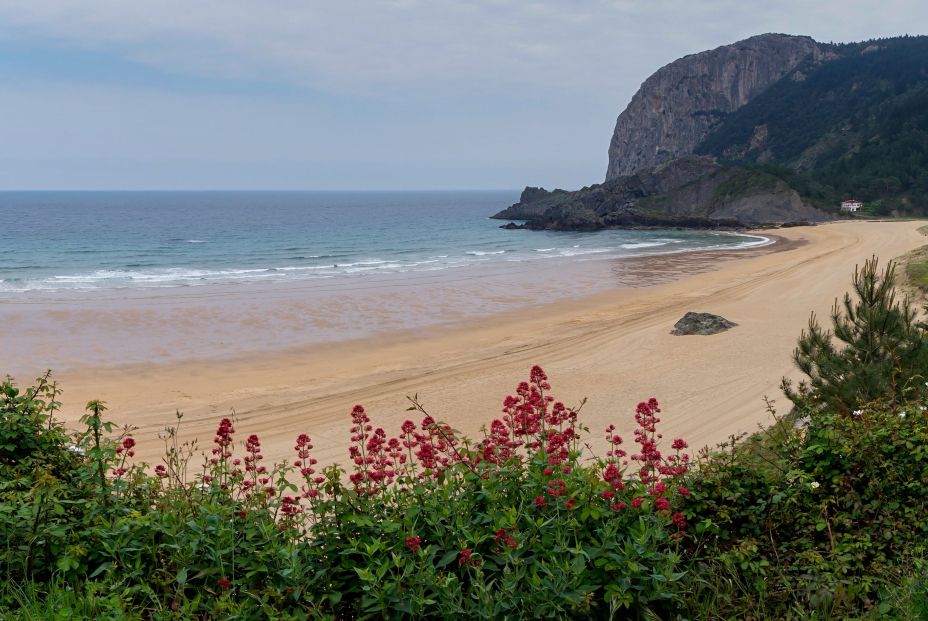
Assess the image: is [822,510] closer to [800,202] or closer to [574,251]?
[574,251]

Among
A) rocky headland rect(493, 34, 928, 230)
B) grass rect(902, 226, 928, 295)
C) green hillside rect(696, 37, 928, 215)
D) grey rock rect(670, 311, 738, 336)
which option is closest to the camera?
grey rock rect(670, 311, 738, 336)

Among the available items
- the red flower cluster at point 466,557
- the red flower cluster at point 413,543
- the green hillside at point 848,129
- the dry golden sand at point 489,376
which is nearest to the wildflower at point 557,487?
the red flower cluster at point 466,557

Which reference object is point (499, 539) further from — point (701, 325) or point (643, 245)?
point (643, 245)

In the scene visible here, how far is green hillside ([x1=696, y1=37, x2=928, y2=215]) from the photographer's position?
83875mm

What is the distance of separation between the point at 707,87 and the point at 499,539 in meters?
173

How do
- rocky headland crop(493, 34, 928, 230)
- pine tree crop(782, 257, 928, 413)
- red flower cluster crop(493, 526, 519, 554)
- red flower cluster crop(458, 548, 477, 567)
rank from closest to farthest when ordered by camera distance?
A: 1. red flower cluster crop(458, 548, 477, 567)
2. red flower cluster crop(493, 526, 519, 554)
3. pine tree crop(782, 257, 928, 413)
4. rocky headland crop(493, 34, 928, 230)

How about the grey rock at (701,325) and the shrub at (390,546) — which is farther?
the grey rock at (701,325)

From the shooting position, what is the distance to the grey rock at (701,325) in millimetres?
18719

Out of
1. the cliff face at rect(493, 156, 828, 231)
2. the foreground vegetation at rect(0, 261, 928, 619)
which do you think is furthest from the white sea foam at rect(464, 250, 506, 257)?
the foreground vegetation at rect(0, 261, 928, 619)

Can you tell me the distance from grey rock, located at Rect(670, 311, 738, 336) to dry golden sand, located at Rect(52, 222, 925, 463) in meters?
0.36

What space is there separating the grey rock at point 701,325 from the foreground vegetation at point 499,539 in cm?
1459

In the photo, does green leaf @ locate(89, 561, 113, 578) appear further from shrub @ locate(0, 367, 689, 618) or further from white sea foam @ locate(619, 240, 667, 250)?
white sea foam @ locate(619, 240, 667, 250)

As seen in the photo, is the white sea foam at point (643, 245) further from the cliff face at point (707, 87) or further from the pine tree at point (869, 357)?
the cliff face at point (707, 87)

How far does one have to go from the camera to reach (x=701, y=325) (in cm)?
1891
